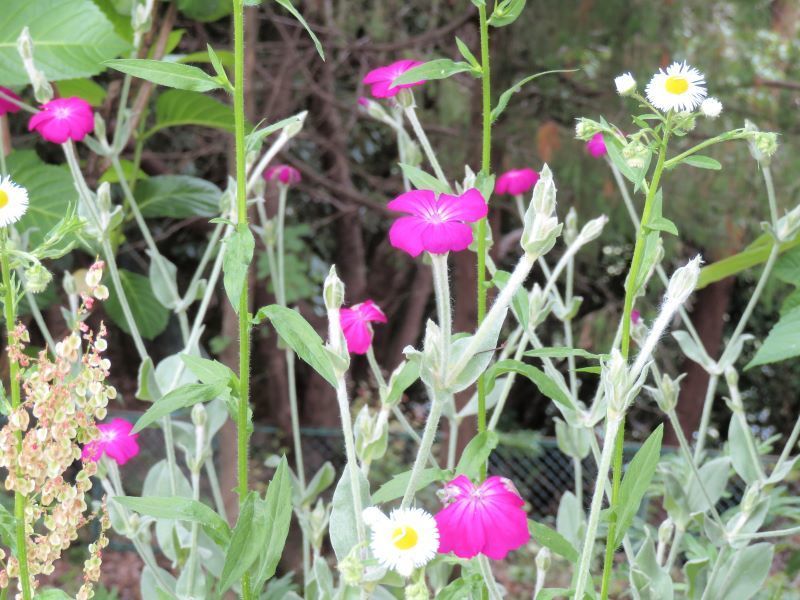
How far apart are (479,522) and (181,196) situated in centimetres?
84

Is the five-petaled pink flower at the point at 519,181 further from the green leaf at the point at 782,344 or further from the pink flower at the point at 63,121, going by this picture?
the pink flower at the point at 63,121

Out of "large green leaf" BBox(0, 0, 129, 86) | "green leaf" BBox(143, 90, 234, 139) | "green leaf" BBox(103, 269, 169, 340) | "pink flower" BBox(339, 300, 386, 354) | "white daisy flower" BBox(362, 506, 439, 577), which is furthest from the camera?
"green leaf" BBox(103, 269, 169, 340)

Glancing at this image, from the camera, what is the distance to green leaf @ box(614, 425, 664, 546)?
2.13 feet

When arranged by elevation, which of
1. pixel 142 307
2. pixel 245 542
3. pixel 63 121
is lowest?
pixel 142 307

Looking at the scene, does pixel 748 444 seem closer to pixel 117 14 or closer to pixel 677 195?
pixel 117 14

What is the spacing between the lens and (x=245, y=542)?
655 millimetres

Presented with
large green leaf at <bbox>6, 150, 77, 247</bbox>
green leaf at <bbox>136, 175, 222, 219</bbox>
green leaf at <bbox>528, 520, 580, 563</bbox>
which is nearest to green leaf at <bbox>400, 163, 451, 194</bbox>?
green leaf at <bbox>528, 520, 580, 563</bbox>

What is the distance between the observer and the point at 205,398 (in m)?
0.65

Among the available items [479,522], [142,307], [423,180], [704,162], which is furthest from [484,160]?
[142,307]

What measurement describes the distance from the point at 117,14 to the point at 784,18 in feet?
6.30

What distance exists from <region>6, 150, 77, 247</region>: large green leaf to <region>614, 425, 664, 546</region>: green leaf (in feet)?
2.37

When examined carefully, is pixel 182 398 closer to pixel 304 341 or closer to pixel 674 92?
pixel 304 341

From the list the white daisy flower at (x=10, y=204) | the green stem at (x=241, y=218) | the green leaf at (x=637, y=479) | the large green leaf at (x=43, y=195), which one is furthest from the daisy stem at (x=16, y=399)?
the large green leaf at (x=43, y=195)

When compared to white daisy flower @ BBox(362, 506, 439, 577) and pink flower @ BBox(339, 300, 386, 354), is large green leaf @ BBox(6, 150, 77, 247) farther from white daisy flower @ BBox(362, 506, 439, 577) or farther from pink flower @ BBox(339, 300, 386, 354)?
white daisy flower @ BBox(362, 506, 439, 577)
